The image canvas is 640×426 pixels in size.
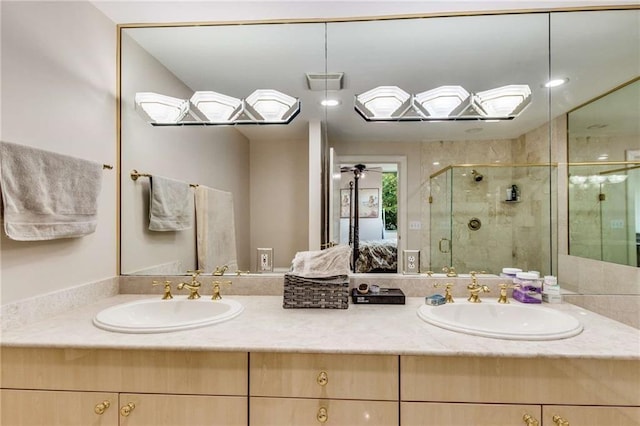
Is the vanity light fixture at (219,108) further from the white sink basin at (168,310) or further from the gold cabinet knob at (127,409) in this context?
the gold cabinet knob at (127,409)

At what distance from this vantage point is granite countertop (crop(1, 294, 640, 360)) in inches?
35.2

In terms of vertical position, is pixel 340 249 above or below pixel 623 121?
below

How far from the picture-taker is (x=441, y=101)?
1.50 m

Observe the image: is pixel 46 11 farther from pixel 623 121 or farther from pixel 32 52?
pixel 623 121

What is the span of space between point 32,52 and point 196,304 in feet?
4.14

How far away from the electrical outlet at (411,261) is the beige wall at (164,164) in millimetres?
915

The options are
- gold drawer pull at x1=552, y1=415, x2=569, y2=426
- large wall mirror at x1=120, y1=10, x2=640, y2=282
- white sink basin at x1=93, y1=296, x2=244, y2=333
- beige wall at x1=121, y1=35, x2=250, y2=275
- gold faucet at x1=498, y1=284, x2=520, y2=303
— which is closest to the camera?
gold drawer pull at x1=552, y1=415, x2=569, y2=426

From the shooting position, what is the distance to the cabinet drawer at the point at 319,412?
0.91 metres

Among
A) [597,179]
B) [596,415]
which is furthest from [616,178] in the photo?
[596,415]

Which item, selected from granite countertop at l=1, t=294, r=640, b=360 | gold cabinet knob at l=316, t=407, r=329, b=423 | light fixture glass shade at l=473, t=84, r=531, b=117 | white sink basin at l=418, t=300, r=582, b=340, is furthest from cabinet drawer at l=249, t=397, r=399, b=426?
light fixture glass shade at l=473, t=84, r=531, b=117

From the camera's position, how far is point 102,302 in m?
1.38

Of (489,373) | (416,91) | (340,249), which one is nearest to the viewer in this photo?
(489,373)

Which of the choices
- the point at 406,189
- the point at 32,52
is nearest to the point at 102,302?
the point at 32,52

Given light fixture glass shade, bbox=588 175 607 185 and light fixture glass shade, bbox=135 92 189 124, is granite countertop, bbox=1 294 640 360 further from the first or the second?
light fixture glass shade, bbox=135 92 189 124
